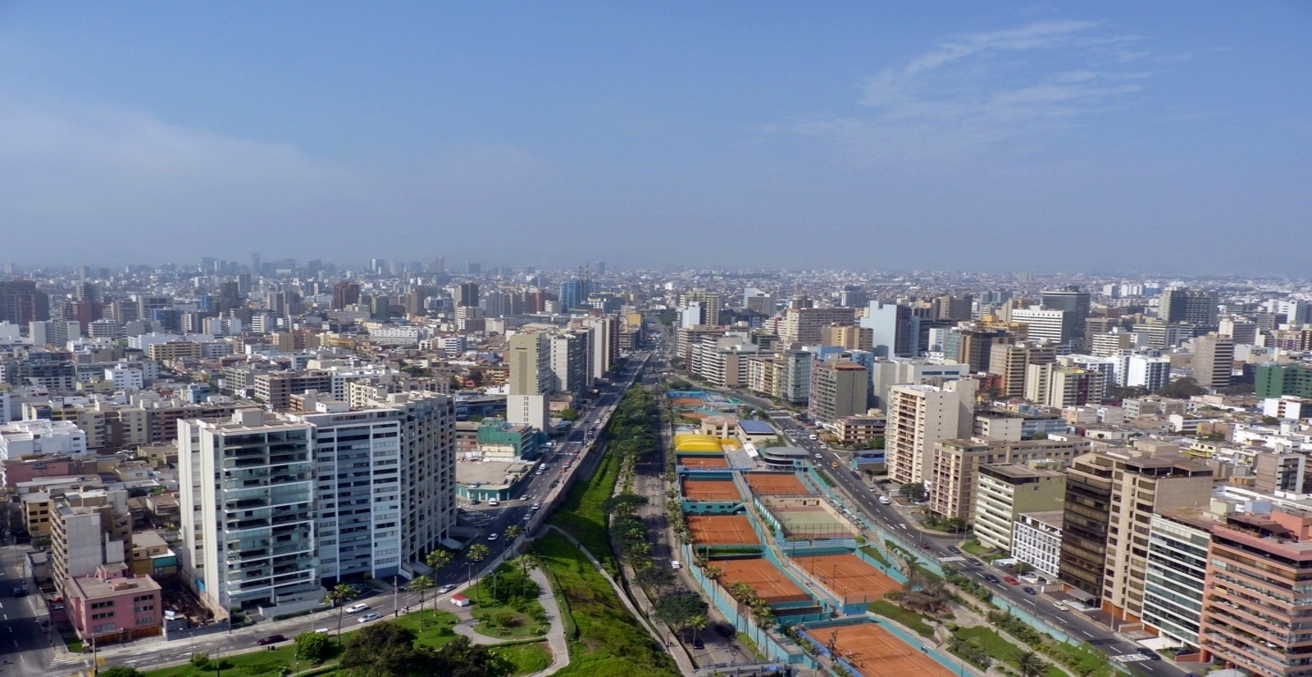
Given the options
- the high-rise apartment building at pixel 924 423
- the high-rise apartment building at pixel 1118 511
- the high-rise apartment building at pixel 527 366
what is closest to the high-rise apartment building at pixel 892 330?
the high-rise apartment building at pixel 527 366

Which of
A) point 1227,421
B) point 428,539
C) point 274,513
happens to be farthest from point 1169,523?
point 1227,421

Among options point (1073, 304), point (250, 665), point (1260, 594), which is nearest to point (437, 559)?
point (250, 665)

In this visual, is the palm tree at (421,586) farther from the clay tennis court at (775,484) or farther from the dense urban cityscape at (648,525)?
the clay tennis court at (775,484)

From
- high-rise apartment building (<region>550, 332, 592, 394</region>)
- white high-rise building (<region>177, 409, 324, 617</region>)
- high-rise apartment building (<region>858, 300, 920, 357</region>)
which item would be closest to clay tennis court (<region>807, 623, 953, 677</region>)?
white high-rise building (<region>177, 409, 324, 617</region>)

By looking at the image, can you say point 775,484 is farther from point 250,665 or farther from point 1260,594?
point 250,665

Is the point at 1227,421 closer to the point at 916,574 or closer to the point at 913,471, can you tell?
the point at 913,471

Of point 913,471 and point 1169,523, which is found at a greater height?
point 1169,523

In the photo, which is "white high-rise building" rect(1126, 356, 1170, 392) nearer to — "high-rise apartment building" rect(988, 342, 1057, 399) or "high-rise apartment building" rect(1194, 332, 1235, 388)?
"high-rise apartment building" rect(1194, 332, 1235, 388)
